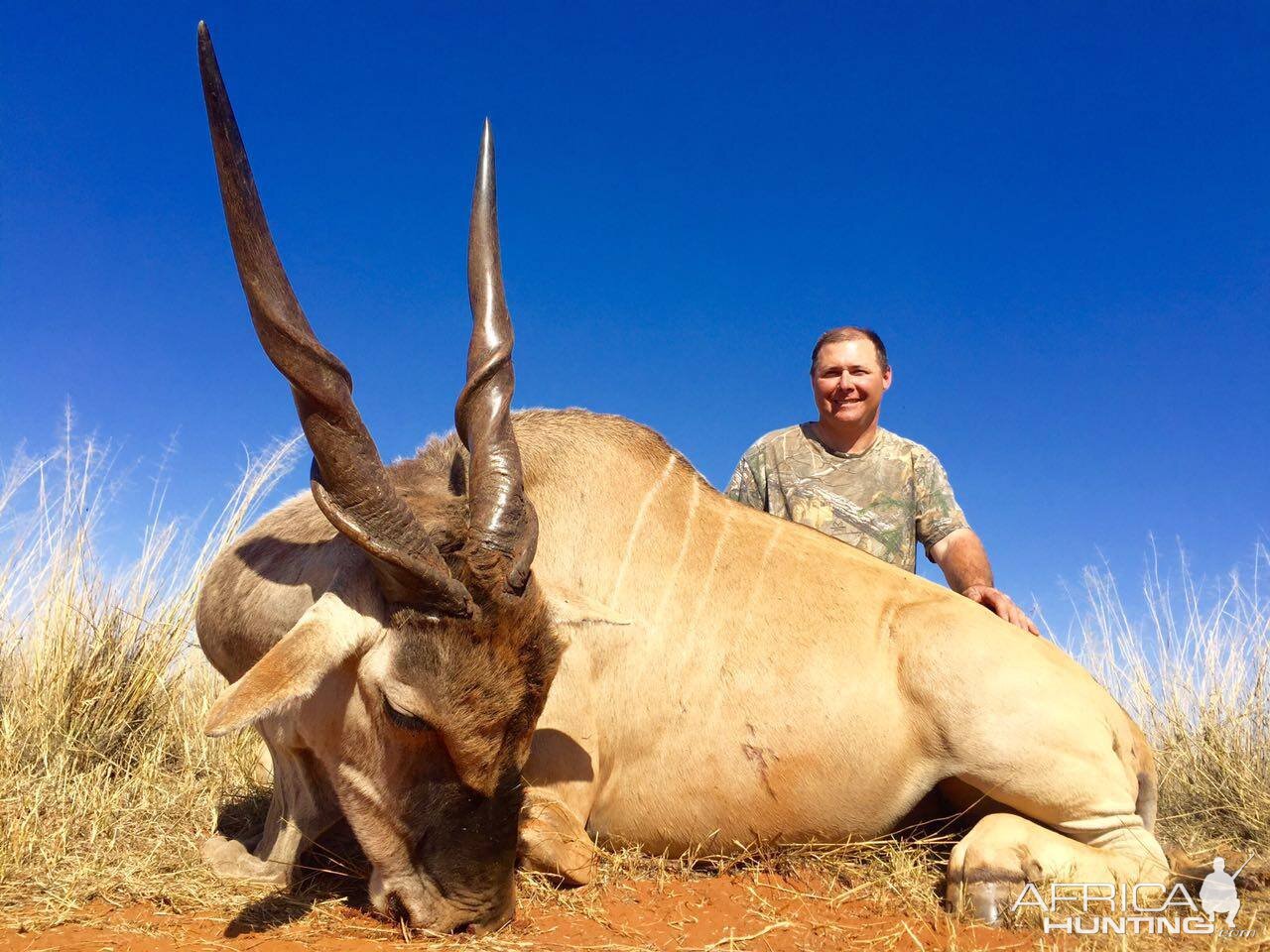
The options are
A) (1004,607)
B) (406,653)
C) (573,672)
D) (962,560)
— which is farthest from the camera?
(962,560)

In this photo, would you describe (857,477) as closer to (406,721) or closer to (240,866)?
(406,721)

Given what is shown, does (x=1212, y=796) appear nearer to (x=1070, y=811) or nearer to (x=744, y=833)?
(x=1070, y=811)

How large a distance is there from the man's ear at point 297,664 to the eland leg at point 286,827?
2.63 ft

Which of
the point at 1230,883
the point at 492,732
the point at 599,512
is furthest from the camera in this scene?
the point at 599,512

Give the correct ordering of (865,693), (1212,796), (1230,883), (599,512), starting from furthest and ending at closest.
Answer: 1. (1212,796)
2. (599,512)
3. (865,693)
4. (1230,883)

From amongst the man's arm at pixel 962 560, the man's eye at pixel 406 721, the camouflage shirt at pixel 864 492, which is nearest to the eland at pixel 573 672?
the man's eye at pixel 406 721

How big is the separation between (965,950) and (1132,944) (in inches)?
21.9

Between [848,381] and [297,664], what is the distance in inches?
185

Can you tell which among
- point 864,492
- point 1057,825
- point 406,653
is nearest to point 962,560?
point 864,492

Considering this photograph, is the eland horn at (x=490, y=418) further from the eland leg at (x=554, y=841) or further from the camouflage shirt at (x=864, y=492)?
the camouflage shirt at (x=864, y=492)

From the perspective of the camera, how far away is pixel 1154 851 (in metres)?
3.76

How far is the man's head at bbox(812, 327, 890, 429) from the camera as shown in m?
6.79

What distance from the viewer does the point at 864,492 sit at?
6.66 metres

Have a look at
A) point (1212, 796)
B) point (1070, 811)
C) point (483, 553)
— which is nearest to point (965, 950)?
point (1070, 811)
